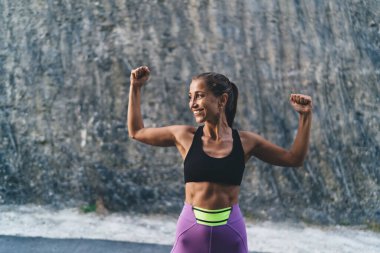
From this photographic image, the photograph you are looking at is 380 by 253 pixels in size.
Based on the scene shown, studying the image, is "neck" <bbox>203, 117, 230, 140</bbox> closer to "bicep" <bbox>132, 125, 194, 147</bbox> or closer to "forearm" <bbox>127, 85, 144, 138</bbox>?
"bicep" <bbox>132, 125, 194, 147</bbox>

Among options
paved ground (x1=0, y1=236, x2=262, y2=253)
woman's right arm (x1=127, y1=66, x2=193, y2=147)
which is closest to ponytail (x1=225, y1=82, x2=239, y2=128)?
woman's right arm (x1=127, y1=66, x2=193, y2=147)

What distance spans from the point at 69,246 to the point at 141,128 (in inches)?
142

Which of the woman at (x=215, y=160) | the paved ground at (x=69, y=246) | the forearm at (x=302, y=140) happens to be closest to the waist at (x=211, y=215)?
the woman at (x=215, y=160)

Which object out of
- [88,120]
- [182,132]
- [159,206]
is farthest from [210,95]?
[88,120]

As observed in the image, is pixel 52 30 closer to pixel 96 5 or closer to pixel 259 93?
pixel 96 5

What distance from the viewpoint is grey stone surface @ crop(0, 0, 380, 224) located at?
7543 mm

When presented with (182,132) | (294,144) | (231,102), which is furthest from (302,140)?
(182,132)

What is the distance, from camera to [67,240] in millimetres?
5781

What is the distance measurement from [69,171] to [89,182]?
465 millimetres

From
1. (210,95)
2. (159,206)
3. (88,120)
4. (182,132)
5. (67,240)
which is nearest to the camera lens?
(210,95)

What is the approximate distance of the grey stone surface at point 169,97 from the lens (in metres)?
7.54

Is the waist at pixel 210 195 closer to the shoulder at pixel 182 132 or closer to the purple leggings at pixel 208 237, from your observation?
the purple leggings at pixel 208 237

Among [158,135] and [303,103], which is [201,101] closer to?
[158,135]

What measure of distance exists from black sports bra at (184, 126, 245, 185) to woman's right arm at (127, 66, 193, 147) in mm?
172
